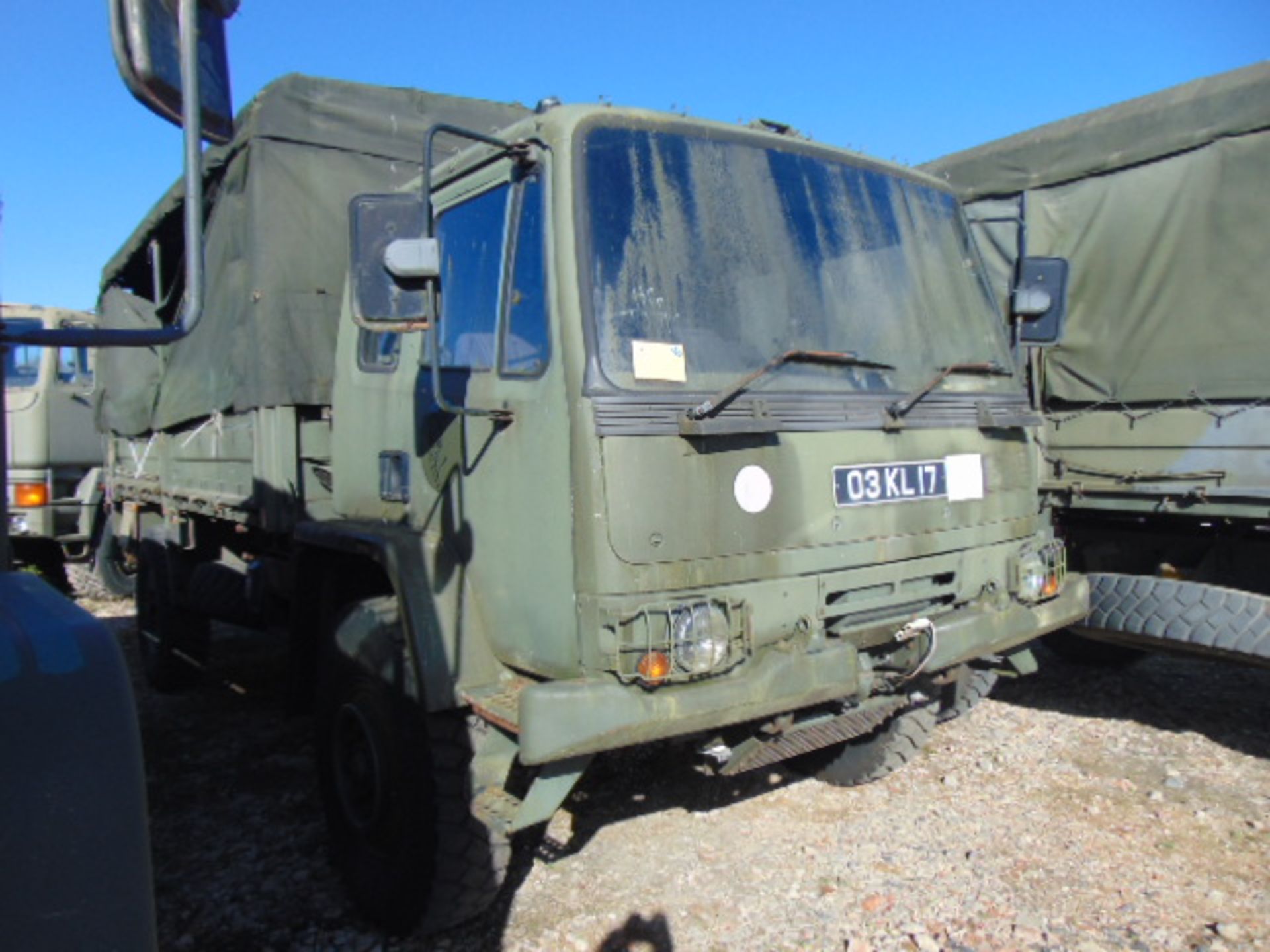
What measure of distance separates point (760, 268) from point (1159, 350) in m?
2.68

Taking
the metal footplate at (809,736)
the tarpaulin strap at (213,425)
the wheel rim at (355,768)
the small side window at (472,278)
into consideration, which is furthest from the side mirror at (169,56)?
the tarpaulin strap at (213,425)

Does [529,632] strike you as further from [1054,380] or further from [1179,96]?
[1179,96]

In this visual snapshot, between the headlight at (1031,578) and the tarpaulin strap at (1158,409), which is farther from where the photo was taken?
the tarpaulin strap at (1158,409)

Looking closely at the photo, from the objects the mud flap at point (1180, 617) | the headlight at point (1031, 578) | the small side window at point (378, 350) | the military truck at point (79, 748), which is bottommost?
the mud flap at point (1180, 617)

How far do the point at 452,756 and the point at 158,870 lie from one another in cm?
167

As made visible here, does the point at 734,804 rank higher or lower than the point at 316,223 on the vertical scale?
lower

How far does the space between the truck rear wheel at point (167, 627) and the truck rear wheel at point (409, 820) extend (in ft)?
9.69

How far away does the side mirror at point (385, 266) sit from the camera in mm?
2887

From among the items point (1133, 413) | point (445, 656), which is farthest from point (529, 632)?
point (1133, 413)

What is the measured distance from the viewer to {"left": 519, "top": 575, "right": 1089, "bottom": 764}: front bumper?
2.53 metres

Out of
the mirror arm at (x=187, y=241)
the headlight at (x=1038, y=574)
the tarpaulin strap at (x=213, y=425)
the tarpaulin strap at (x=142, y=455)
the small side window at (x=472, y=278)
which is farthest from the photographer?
the tarpaulin strap at (x=142, y=455)

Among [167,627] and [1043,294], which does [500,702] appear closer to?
[1043,294]

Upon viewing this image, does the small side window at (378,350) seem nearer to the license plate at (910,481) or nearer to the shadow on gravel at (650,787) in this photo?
the license plate at (910,481)

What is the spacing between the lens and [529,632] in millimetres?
2895
